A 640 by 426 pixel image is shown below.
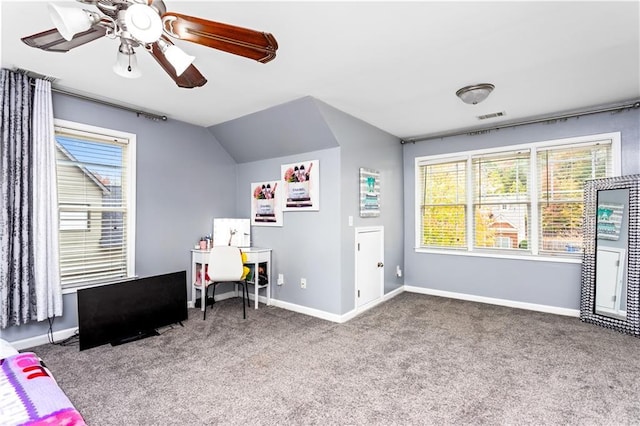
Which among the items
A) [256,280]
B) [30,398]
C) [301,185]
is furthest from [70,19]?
[256,280]

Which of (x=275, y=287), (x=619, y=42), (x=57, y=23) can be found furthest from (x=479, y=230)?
(x=57, y=23)

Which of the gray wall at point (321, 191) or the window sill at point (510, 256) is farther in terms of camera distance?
the window sill at point (510, 256)

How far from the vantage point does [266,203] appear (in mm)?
4527

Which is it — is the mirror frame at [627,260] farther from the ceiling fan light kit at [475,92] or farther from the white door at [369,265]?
the white door at [369,265]

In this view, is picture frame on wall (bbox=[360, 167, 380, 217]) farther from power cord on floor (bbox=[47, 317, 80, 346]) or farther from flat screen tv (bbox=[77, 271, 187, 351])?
power cord on floor (bbox=[47, 317, 80, 346])

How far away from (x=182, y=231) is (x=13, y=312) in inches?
70.3

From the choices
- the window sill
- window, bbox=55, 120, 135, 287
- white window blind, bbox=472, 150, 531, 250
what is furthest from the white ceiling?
the window sill

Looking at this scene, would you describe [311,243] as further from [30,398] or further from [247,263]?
[30,398]

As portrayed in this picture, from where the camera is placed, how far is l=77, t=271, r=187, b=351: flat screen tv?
2906 mm

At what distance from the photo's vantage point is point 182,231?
4.20 metres

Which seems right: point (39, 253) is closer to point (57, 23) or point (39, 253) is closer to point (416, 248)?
point (57, 23)

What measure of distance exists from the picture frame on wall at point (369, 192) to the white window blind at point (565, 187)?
208cm

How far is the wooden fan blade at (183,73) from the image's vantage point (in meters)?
1.80

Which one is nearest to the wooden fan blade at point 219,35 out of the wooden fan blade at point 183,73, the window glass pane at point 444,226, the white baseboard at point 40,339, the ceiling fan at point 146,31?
the ceiling fan at point 146,31
